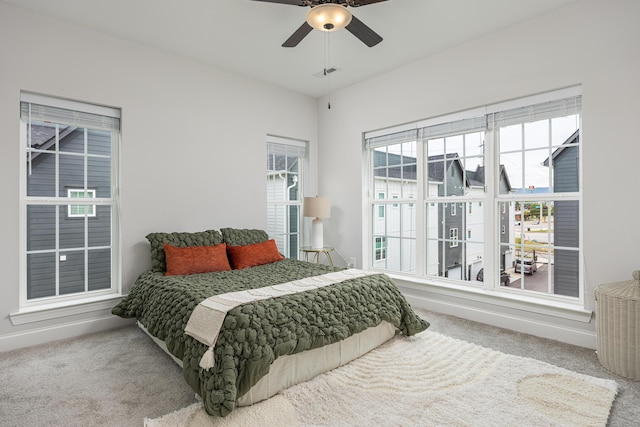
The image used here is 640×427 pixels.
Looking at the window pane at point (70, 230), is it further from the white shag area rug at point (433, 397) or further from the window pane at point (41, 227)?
the white shag area rug at point (433, 397)

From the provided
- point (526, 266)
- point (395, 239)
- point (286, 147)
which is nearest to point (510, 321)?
point (526, 266)

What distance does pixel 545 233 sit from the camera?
307 cm

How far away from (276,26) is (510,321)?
343 cm

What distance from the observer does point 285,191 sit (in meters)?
4.79

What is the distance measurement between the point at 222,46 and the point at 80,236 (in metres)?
2.31

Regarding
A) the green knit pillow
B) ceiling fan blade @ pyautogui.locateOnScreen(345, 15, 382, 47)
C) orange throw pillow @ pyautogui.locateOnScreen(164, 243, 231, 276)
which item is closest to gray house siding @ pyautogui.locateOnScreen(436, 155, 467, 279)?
ceiling fan blade @ pyautogui.locateOnScreen(345, 15, 382, 47)

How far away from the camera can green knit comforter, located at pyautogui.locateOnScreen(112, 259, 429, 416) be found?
71.4 inches

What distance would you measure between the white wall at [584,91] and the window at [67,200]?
3228 mm

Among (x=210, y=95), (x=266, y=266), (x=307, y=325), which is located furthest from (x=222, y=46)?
(x=307, y=325)

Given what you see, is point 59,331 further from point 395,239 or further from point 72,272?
point 395,239

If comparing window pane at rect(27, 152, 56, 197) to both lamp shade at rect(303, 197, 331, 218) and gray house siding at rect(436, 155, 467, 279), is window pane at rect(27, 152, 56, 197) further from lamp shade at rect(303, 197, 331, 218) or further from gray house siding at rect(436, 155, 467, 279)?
gray house siding at rect(436, 155, 467, 279)

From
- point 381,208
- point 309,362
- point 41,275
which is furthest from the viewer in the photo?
point 381,208

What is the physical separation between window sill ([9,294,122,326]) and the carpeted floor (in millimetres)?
239

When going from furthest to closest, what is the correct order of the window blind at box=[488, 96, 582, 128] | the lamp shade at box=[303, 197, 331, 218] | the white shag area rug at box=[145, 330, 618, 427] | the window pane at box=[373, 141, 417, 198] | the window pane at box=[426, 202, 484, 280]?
the lamp shade at box=[303, 197, 331, 218] < the window pane at box=[373, 141, 417, 198] < the window pane at box=[426, 202, 484, 280] < the window blind at box=[488, 96, 582, 128] < the white shag area rug at box=[145, 330, 618, 427]
